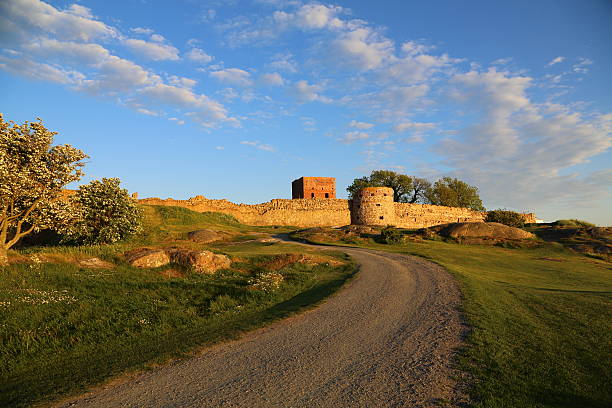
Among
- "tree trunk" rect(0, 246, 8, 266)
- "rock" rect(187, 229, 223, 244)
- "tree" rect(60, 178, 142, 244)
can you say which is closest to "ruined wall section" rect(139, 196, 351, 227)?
"rock" rect(187, 229, 223, 244)

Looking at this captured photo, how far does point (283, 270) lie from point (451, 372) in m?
14.0

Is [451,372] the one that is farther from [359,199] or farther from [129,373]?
[359,199]

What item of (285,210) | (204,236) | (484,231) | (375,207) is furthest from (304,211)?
(484,231)

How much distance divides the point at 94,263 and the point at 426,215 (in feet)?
186

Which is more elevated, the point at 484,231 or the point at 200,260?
the point at 484,231

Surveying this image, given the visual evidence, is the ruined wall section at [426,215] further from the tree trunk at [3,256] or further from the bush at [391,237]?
the tree trunk at [3,256]

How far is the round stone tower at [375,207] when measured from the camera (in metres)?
56.1

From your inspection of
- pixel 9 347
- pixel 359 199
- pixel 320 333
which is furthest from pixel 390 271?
pixel 359 199

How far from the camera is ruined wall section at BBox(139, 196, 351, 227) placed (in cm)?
5256

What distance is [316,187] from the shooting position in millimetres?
65312

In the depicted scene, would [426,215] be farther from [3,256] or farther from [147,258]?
[3,256]

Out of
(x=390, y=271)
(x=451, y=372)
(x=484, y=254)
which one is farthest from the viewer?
(x=484, y=254)

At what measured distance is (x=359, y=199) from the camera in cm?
5766

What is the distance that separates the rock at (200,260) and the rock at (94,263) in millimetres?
3497
